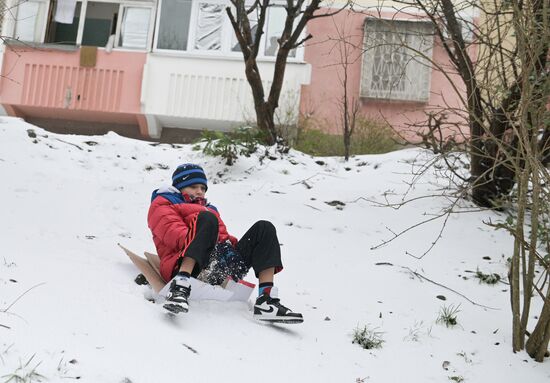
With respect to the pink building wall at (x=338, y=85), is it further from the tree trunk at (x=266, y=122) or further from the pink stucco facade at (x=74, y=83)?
the tree trunk at (x=266, y=122)

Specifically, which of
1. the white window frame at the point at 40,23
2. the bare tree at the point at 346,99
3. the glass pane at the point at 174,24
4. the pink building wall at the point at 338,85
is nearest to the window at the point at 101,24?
the white window frame at the point at 40,23

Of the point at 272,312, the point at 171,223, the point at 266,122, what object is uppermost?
the point at 266,122

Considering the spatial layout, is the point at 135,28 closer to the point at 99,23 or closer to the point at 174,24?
the point at 174,24

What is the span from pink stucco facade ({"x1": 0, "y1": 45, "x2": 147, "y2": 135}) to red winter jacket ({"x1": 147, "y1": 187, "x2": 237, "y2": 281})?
8.51 metres

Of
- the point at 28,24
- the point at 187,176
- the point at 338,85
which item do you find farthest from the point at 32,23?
the point at 187,176

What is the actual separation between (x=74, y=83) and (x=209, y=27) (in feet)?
9.12

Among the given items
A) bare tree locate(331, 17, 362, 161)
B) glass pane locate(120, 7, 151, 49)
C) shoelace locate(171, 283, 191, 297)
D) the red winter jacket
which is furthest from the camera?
glass pane locate(120, 7, 151, 49)

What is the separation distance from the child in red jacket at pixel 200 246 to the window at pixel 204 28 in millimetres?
8525

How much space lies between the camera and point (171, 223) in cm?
362

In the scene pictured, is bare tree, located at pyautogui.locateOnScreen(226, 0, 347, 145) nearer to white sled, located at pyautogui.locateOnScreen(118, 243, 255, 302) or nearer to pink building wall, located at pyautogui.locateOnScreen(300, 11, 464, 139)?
pink building wall, located at pyautogui.locateOnScreen(300, 11, 464, 139)

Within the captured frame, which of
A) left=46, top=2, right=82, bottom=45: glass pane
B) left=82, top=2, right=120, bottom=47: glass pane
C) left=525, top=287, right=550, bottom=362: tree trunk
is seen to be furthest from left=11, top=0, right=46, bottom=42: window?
left=525, top=287, right=550, bottom=362: tree trunk

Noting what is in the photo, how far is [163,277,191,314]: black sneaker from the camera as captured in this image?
10.4 ft

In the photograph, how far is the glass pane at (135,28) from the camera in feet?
41.3


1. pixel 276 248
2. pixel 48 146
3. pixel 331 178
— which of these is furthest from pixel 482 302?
pixel 48 146
